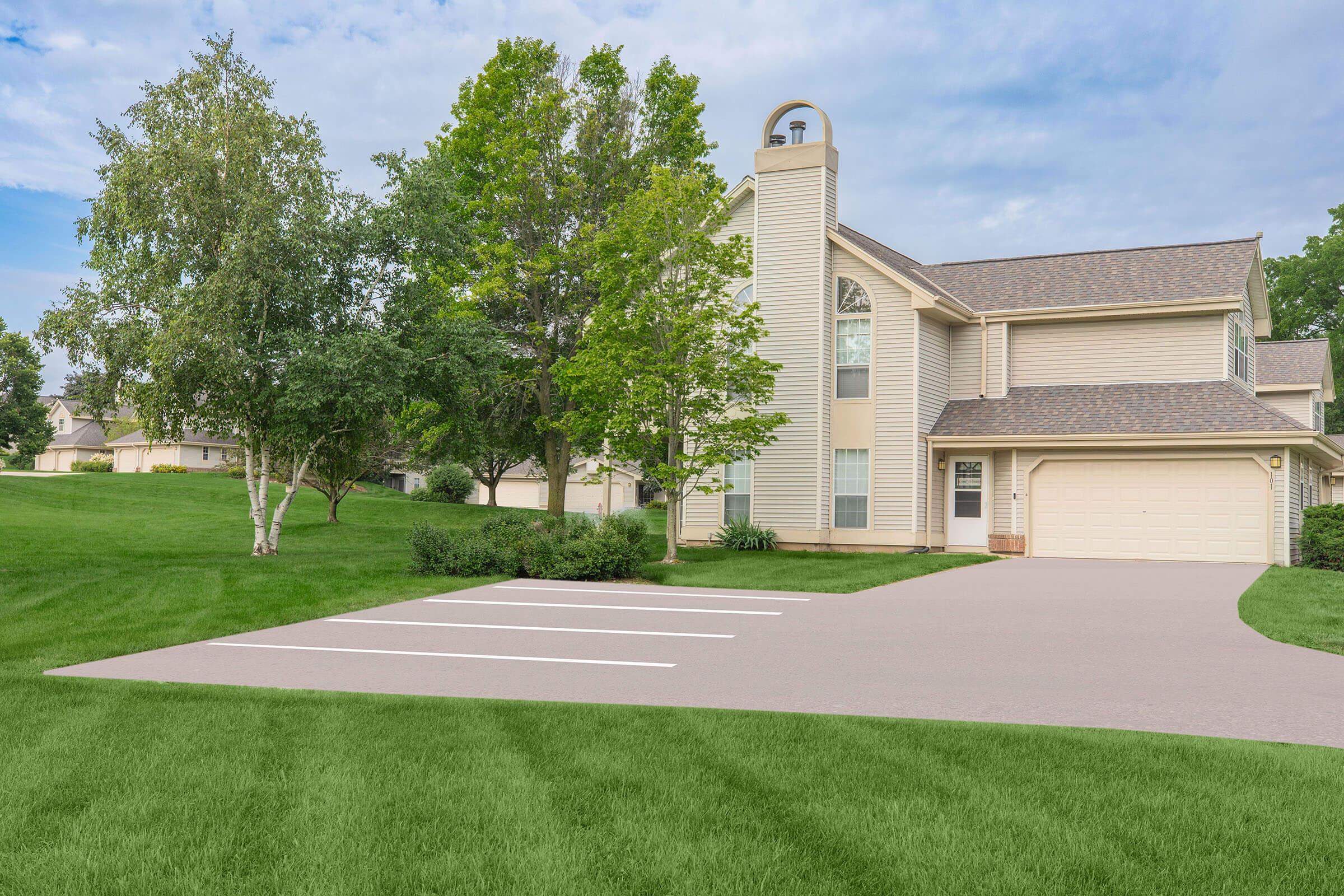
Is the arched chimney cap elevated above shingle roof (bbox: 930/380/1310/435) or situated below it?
above

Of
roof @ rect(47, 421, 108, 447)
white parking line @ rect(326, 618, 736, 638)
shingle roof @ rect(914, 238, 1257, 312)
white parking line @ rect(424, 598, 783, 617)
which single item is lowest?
white parking line @ rect(326, 618, 736, 638)

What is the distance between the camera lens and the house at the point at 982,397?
21.1 meters

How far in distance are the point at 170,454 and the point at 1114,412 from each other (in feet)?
172

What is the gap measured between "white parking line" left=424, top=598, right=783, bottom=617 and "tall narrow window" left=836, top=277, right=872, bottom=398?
35.4 ft

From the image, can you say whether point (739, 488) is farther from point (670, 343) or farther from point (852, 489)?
point (670, 343)

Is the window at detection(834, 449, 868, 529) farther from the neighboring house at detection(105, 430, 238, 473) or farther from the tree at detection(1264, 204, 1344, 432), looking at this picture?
the tree at detection(1264, 204, 1344, 432)

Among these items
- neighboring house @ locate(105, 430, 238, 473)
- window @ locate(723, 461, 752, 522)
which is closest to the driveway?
window @ locate(723, 461, 752, 522)

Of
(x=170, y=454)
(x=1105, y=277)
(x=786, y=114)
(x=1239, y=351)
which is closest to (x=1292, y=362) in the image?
(x=1239, y=351)

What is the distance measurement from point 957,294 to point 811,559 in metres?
8.92

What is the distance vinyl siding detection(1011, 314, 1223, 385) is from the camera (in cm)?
2189

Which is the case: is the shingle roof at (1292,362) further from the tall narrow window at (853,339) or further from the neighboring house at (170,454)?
the neighboring house at (170,454)

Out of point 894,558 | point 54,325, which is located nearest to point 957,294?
point 894,558

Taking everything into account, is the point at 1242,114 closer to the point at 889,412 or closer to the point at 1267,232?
the point at 1267,232

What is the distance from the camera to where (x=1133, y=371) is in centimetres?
2248
